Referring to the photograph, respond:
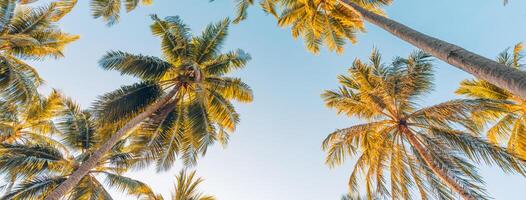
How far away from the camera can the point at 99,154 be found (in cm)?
998

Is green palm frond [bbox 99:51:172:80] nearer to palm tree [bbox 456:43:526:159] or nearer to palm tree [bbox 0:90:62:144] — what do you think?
palm tree [bbox 0:90:62:144]

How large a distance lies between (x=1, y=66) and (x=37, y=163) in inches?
185

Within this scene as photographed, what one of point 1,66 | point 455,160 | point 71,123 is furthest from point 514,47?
point 1,66

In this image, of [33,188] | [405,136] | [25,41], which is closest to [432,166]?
[405,136]

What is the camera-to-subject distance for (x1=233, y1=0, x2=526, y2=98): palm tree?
4.45m

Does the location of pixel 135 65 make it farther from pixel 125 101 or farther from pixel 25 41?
pixel 25 41

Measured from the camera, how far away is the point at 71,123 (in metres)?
11.6

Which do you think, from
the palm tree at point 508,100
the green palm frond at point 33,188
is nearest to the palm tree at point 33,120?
the green palm frond at point 33,188

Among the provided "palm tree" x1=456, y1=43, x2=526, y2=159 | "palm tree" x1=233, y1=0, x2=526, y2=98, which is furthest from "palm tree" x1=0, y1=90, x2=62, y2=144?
"palm tree" x1=456, y1=43, x2=526, y2=159

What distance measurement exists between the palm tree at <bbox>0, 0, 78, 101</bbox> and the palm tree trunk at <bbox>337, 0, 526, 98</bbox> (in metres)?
11.2

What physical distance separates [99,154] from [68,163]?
1.53m

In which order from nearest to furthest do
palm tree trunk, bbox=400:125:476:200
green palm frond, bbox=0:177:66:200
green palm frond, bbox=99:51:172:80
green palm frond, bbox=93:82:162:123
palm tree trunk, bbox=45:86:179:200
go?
palm tree trunk, bbox=45:86:179:200 < palm tree trunk, bbox=400:125:476:200 < green palm frond, bbox=0:177:66:200 < green palm frond, bbox=93:82:162:123 < green palm frond, bbox=99:51:172:80

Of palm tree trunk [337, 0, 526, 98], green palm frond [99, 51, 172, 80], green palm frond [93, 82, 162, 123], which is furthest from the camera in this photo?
green palm frond [99, 51, 172, 80]

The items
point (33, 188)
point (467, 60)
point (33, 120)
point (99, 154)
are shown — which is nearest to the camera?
point (467, 60)
